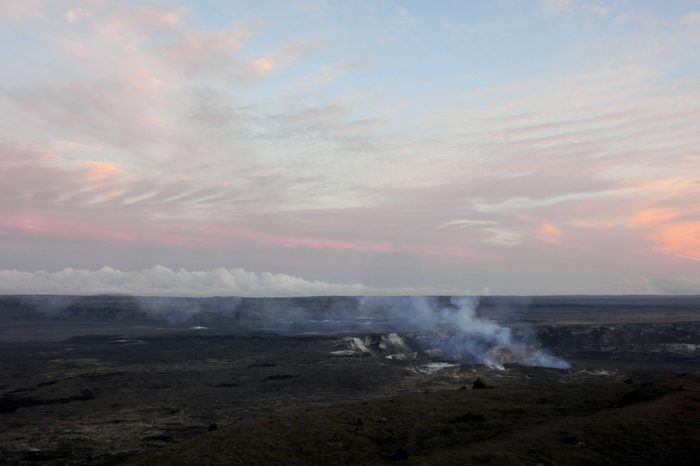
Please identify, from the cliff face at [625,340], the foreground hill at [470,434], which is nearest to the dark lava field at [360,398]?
the foreground hill at [470,434]

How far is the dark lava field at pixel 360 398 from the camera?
22.8 metres

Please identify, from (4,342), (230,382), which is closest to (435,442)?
(230,382)

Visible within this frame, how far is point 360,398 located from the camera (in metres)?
44.9

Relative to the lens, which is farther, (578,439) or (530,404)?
(530,404)

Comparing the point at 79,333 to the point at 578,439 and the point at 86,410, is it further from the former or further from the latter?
the point at 578,439

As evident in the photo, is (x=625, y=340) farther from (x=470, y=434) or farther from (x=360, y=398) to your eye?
(x=470, y=434)

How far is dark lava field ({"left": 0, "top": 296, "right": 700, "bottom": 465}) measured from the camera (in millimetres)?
22750

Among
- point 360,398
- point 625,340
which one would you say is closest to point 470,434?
point 360,398

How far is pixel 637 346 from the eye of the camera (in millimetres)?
83562

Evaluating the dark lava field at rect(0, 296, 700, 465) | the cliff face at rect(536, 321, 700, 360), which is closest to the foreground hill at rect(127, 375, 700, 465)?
the dark lava field at rect(0, 296, 700, 465)

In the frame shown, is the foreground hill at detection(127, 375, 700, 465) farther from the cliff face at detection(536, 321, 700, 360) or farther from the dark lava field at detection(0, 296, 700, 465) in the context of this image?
the cliff face at detection(536, 321, 700, 360)

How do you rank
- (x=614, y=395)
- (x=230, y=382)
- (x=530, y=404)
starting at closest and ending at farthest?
(x=530, y=404), (x=614, y=395), (x=230, y=382)

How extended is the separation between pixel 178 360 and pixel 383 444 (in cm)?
5171

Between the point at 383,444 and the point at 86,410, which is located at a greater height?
the point at 383,444
